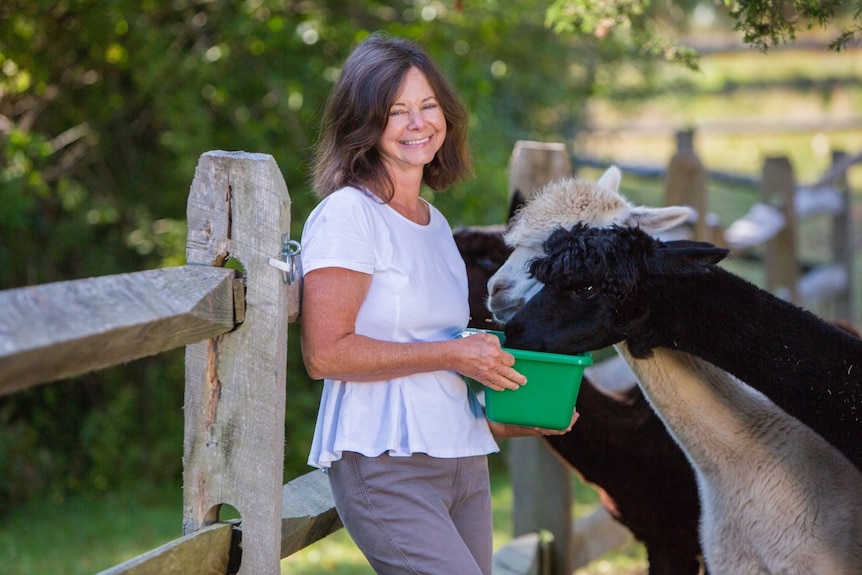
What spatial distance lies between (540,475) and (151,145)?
182 inches

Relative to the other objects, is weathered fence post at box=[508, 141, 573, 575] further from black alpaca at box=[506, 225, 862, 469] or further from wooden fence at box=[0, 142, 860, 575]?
wooden fence at box=[0, 142, 860, 575]

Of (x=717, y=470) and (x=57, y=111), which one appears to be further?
(x=57, y=111)

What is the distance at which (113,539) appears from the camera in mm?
6176

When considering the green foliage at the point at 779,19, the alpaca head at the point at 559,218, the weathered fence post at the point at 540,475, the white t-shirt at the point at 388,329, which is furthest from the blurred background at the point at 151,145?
the white t-shirt at the point at 388,329

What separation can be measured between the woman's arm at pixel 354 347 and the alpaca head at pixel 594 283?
49 cm

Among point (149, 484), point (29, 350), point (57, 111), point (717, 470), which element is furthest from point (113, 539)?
point (29, 350)

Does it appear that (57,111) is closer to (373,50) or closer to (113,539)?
(113,539)

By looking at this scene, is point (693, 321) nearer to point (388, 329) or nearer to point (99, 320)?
point (388, 329)

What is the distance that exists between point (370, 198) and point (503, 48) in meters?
4.92

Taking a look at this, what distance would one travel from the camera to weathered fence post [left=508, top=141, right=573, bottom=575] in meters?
4.75

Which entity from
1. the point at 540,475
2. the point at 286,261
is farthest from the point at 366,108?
the point at 540,475

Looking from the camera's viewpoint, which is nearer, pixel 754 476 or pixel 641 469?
pixel 754 476

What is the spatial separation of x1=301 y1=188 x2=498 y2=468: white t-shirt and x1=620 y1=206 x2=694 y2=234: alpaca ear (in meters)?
1.18

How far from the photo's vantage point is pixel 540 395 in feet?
8.61
